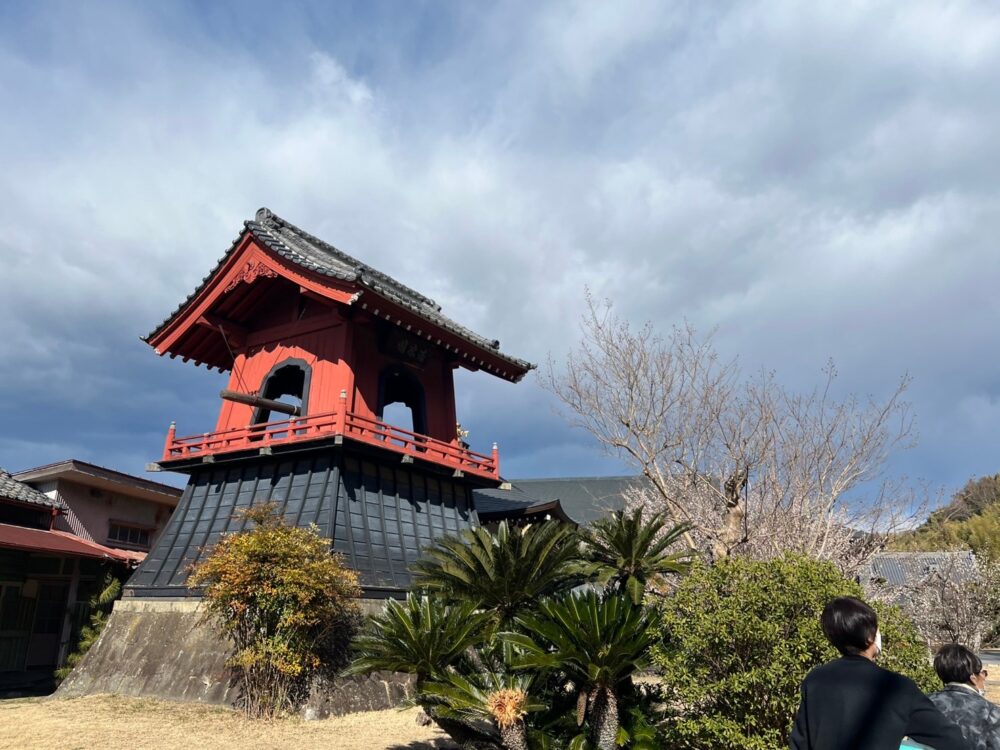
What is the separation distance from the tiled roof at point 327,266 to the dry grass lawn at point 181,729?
28.7 ft

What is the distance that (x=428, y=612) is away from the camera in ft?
26.6

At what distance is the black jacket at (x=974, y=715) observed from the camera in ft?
11.2

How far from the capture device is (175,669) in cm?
1224

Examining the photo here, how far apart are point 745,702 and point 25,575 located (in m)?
19.7

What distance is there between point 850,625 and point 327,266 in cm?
1438

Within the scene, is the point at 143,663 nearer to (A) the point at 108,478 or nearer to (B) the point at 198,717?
(B) the point at 198,717

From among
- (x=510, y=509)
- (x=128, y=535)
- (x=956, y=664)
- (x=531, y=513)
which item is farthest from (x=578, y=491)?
(x=956, y=664)

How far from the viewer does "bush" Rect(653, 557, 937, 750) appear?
20.7 feet

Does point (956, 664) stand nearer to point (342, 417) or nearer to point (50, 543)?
point (342, 417)

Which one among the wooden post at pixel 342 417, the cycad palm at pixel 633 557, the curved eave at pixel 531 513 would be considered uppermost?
the wooden post at pixel 342 417

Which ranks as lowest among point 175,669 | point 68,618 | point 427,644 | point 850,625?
point 175,669

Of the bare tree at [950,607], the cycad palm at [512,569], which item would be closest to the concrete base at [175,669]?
the cycad palm at [512,569]

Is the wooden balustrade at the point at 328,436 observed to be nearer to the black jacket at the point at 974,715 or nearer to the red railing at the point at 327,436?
the red railing at the point at 327,436

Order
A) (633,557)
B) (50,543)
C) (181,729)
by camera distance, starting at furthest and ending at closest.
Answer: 1. (50,543)
2. (181,729)
3. (633,557)
